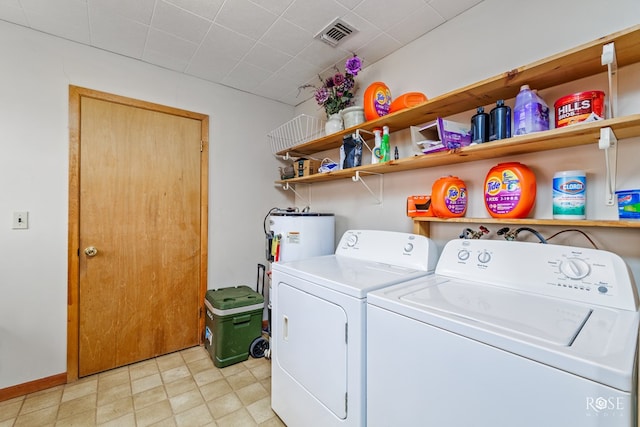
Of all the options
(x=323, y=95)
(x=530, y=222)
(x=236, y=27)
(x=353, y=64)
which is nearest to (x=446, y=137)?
(x=530, y=222)

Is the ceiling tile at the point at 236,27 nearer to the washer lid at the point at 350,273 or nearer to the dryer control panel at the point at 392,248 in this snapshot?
the dryer control panel at the point at 392,248

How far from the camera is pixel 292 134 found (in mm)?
3014

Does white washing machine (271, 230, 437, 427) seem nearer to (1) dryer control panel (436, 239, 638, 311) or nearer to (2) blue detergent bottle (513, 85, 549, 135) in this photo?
(1) dryer control panel (436, 239, 638, 311)

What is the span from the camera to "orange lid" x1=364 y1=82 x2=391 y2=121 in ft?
5.99

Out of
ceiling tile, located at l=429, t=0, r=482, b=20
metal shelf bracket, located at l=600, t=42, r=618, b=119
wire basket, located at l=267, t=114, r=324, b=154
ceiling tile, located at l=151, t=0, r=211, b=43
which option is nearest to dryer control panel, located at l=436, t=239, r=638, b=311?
metal shelf bracket, located at l=600, t=42, r=618, b=119

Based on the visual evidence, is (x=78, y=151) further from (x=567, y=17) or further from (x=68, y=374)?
(x=567, y=17)

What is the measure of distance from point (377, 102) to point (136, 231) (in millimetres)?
2115

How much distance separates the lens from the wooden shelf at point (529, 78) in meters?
1.02

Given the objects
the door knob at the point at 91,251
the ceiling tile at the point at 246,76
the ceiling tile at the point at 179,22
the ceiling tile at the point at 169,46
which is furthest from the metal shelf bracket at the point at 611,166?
the door knob at the point at 91,251

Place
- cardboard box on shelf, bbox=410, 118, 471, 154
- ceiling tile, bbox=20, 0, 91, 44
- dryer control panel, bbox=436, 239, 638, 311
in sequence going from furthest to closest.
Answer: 1. ceiling tile, bbox=20, 0, 91, 44
2. cardboard box on shelf, bbox=410, 118, 471, 154
3. dryer control panel, bbox=436, 239, 638, 311

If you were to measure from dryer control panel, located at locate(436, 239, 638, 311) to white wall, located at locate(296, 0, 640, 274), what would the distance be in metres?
0.26

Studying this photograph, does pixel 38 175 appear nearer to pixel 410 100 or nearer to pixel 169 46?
pixel 169 46

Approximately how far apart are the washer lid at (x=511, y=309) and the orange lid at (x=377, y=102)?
118 centimetres

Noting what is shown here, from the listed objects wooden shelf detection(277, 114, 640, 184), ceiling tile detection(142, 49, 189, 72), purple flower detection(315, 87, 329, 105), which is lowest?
wooden shelf detection(277, 114, 640, 184)
